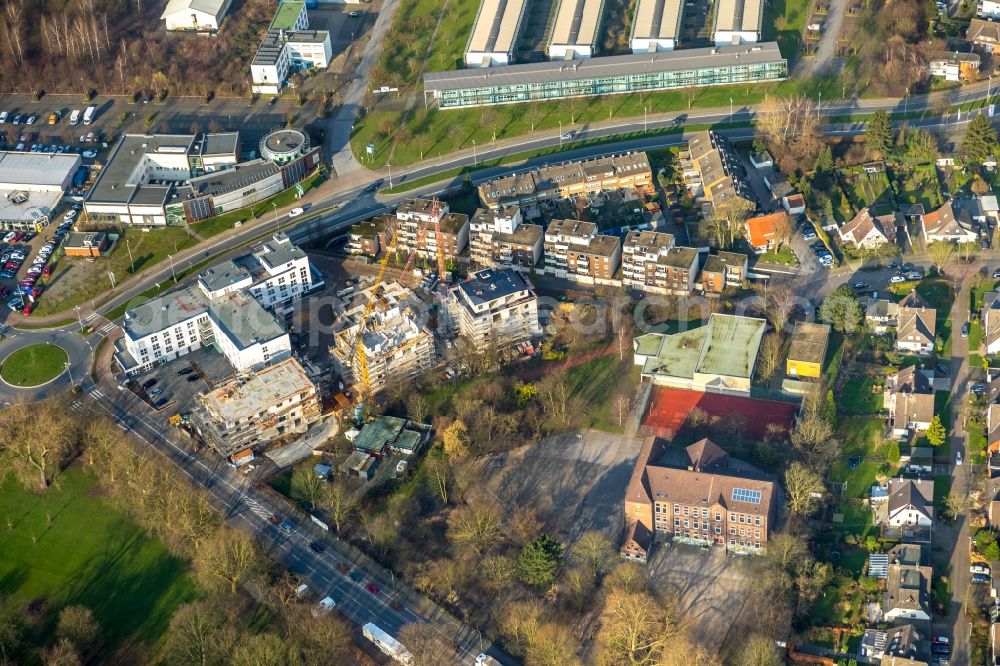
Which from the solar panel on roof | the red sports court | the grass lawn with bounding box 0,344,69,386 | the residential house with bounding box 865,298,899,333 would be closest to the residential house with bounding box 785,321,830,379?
the red sports court

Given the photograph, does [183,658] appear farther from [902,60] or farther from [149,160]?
[902,60]

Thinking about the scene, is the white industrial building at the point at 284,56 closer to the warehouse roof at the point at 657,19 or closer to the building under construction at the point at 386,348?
the warehouse roof at the point at 657,19

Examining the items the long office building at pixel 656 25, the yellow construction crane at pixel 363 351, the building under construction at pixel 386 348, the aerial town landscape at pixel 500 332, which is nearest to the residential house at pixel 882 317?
the aerial town landscape at pixel 500 332

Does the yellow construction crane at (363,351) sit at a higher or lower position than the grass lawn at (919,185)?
lower

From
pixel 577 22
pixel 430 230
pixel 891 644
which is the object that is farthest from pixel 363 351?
pixel 577 22

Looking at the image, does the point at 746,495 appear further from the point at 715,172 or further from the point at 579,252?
the point at 715,172
